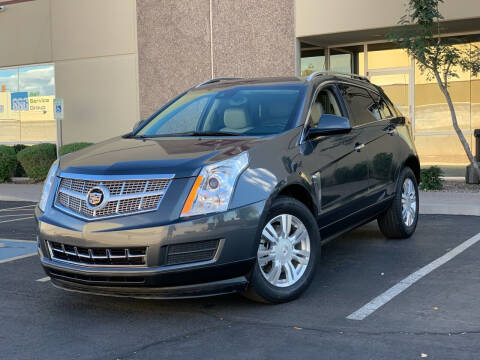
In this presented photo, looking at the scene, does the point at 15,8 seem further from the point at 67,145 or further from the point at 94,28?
the point at 67,145

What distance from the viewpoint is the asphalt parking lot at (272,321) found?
408 cm

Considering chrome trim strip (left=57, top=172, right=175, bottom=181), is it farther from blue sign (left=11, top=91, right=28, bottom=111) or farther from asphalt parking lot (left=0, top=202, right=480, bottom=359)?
blue sign (left=11, top=91, right=28, bottom=111)

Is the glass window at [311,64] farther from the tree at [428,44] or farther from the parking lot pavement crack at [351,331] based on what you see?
the parking lot pavement crack at [351,331]

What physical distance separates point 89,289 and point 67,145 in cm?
1273

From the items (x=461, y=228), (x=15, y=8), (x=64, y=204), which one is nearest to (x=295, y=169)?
(x=64, y=204)

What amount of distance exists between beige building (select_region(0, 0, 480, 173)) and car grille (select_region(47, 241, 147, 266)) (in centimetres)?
1055

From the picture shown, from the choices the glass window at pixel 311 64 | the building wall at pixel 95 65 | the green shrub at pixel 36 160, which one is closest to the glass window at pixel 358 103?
the glass window at pixel 311 64

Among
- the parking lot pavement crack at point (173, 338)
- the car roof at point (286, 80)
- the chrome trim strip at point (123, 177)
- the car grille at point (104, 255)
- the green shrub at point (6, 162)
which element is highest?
the car roof at point (286, 80)

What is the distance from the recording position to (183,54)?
16.5m

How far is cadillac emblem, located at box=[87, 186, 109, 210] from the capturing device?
457 cm

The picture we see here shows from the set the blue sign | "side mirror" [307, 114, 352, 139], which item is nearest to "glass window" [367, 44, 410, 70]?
the blue sign

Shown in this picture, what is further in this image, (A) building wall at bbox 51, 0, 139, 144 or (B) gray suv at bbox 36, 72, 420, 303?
(A) building wall at bbox 51, 0, 139, 144

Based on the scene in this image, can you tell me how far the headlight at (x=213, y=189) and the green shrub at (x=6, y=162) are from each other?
14.2 m

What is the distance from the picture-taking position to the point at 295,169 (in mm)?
5148
